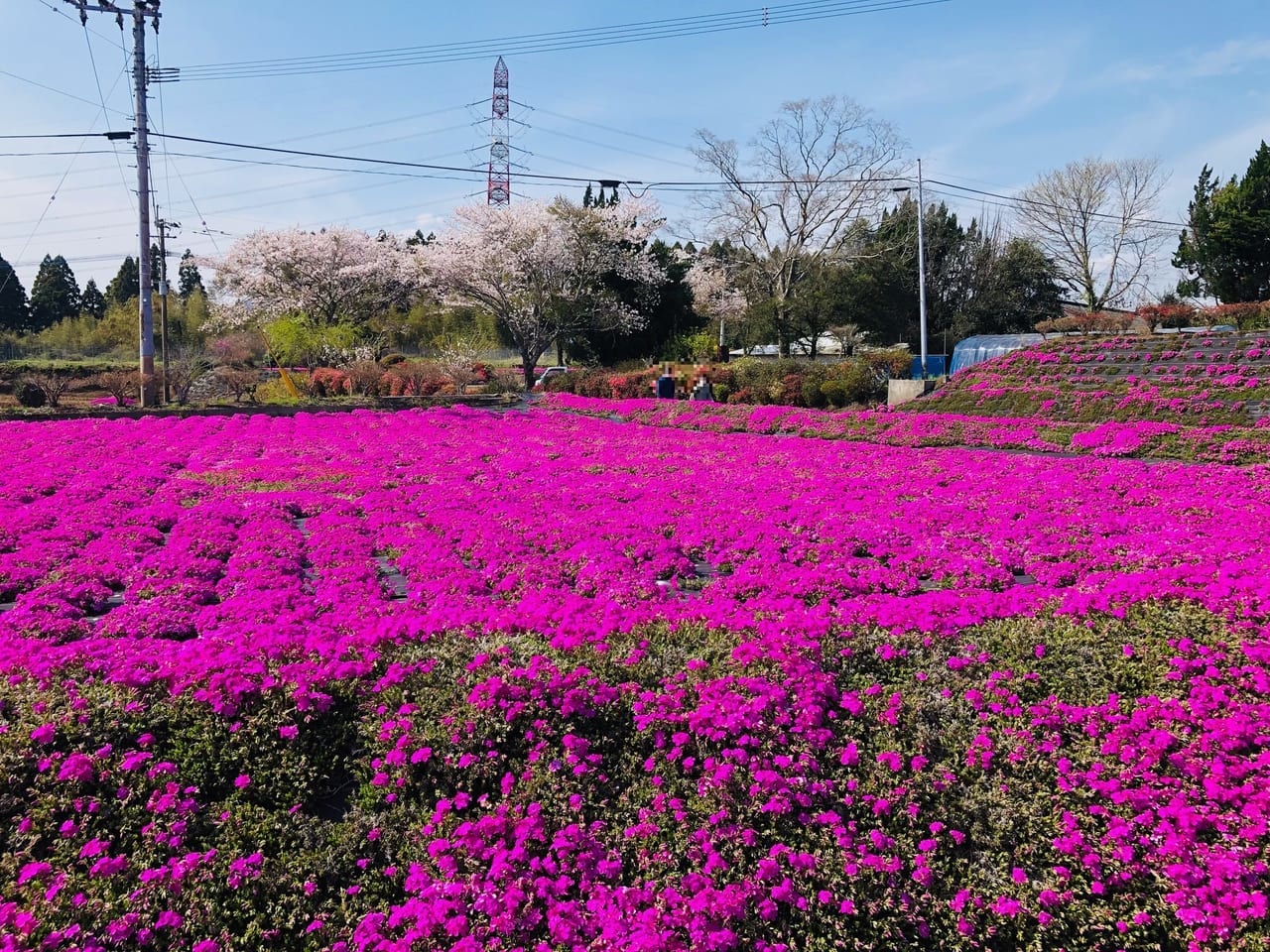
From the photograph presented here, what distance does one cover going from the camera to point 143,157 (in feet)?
63.1

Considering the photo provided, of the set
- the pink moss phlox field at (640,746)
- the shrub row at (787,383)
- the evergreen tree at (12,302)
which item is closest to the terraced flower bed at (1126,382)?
the shrub row at (787,383)

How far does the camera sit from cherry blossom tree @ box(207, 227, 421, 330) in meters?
38.9

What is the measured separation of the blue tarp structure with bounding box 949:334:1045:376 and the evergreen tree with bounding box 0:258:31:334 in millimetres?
59143

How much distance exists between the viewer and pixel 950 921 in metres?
2.58

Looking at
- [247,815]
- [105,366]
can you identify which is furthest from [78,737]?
[105,366]

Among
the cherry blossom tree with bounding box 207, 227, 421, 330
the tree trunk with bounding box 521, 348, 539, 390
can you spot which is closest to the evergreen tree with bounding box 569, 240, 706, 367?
the tree trunk with bounding box 521, 348, 539, 390

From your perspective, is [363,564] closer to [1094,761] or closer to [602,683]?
[602,683]

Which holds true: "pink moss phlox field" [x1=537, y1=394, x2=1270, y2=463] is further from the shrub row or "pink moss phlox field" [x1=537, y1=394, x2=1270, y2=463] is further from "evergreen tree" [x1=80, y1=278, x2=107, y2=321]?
"evergreen tree" [x1=80, y1=278, x2=107, y2=321]

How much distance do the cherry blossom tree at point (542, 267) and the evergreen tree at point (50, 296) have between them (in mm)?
39716

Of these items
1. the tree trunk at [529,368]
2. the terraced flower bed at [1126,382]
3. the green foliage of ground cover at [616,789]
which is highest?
the tree trunk at [529,368]

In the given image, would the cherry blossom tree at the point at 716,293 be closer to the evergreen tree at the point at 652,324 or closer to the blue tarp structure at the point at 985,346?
the evergreen tree at the point at 652,324

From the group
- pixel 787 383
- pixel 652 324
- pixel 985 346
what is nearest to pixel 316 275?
pixel 652 324

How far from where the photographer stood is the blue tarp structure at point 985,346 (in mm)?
29125

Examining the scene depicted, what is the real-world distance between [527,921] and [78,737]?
2120 mm
